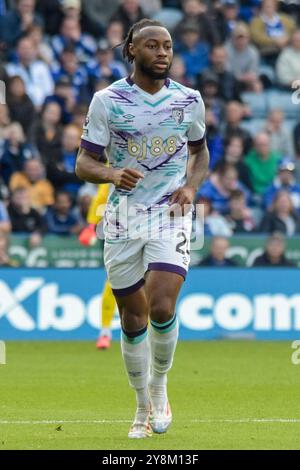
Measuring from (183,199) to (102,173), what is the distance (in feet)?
1.80

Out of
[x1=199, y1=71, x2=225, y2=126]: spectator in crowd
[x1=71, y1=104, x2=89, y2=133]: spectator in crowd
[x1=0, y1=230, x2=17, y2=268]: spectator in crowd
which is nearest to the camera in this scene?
[x1=0, y1=230, x2=17, y2=268]: spectator in crowd

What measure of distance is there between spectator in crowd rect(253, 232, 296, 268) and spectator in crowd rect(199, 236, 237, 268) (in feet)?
1.23

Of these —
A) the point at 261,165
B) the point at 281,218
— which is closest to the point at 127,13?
the point at 261,165

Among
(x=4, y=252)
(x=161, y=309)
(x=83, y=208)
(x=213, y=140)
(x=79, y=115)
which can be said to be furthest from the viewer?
(x=213, y=140)

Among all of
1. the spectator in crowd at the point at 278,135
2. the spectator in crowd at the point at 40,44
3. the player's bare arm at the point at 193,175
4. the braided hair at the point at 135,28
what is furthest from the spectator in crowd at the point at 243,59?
the braided hair at the point at 135,28

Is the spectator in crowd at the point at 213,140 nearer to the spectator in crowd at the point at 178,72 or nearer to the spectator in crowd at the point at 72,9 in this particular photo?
the spectator in crowd at the point at 178,72

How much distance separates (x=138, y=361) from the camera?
8.77m

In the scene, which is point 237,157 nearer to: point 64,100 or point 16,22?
point 64,100

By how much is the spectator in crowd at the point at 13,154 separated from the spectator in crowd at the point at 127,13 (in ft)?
11.1

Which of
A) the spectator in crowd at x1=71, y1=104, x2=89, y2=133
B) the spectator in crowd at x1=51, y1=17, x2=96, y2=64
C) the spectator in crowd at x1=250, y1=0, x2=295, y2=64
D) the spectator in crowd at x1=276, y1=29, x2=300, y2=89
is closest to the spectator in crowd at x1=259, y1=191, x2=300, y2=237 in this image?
the spectator in crowd at x1=71, y1=104, x2=89, y2=133

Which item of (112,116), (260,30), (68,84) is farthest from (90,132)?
(260,30)

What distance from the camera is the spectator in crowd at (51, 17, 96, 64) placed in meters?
21.2

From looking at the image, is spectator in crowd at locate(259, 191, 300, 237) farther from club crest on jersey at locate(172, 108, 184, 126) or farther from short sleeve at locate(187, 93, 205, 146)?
club crest on jersey at locate(172, 108, 184, 126)

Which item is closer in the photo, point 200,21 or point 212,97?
point 212,97
